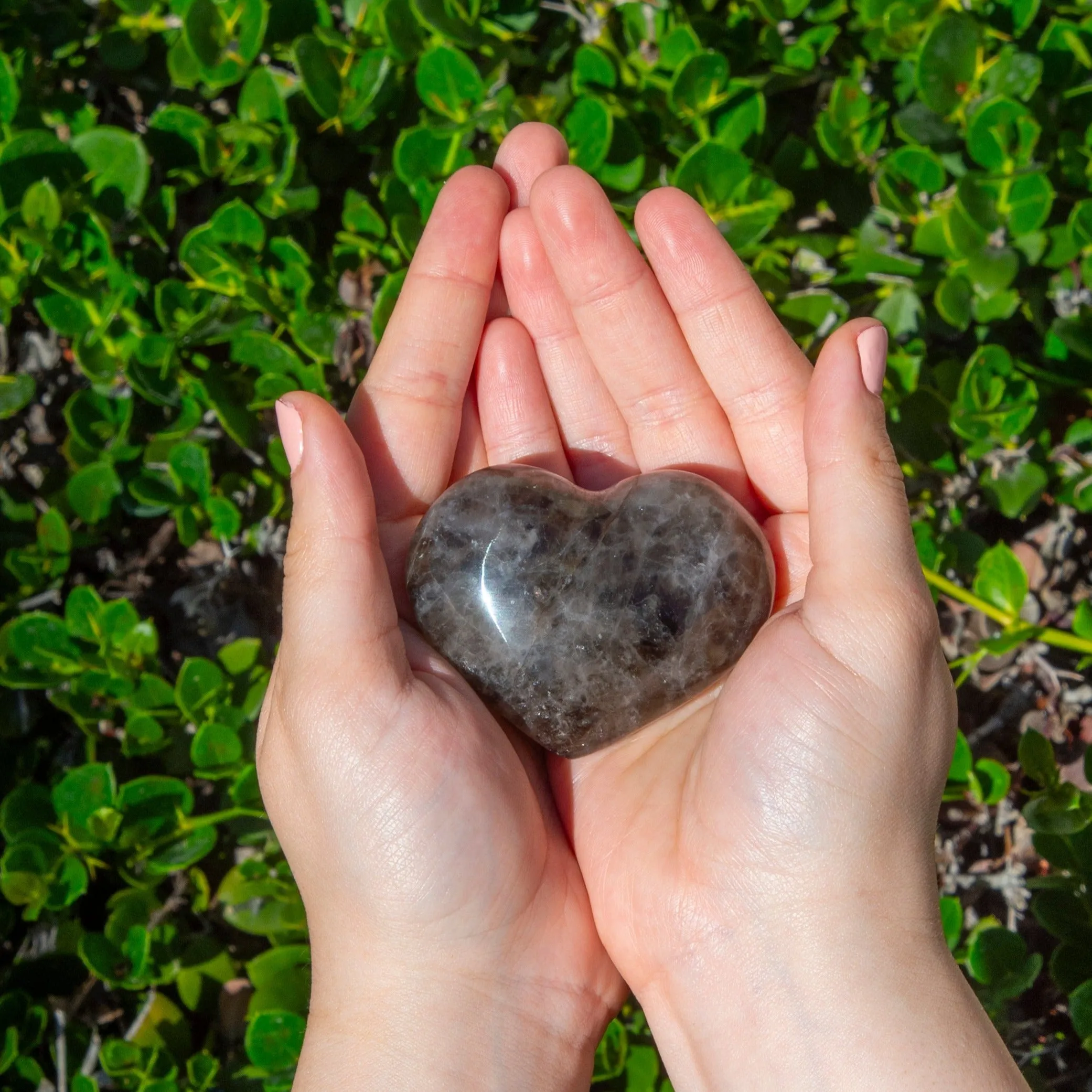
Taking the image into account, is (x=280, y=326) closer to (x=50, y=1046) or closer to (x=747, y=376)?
(x=747, y=376)

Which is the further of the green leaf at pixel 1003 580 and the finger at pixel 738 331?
the green leaf at pixel 1003 580

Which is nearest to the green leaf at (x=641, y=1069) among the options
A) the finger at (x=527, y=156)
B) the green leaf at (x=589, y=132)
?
the finger at (x=527, y=156)

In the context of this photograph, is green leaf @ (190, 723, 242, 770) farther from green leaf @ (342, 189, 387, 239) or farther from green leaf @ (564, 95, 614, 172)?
green leaf @ (564, 95, 614, 172)

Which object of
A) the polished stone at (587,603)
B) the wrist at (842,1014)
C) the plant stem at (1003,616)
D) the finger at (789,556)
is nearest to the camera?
the wrist at (842,1014)

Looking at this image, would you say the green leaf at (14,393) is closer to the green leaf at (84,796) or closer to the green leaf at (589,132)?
the green leaf at (84,796)

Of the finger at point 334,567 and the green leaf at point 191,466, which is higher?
the finger at point 334,567

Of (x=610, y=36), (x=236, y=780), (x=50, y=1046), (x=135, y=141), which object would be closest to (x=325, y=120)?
(x=135, y=141)

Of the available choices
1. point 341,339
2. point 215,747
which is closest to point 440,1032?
point 215,747
